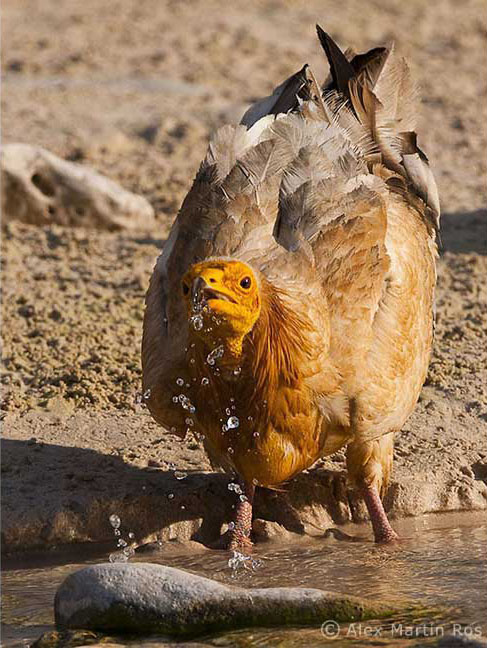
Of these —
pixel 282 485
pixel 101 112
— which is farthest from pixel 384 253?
pixel 101 112

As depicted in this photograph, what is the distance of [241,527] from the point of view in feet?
19.7

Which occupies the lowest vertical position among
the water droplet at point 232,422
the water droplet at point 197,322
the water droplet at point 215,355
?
the water droplet at point 232,422

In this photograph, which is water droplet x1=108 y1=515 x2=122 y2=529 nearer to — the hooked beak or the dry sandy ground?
the dry sandy ground

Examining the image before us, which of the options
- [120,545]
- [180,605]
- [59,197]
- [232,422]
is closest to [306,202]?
[232,422]

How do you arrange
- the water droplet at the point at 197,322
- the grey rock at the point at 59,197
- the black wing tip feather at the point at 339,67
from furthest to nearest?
1. the grey rock at the point at 59,197
2. the black wing tip feather at the point at 339,67
3. the water droplet at the point at 197,322

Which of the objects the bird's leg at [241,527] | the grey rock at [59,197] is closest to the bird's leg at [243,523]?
the bird's leg at [241,527]

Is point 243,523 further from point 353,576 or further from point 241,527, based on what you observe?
point 353,576

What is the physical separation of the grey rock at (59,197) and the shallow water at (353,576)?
4.80 meters

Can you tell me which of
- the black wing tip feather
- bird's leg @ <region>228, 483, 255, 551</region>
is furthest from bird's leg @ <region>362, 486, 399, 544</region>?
the black wing tip feather

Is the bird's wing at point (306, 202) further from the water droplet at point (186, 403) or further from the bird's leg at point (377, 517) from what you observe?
the bird's leg at point (377, 517)

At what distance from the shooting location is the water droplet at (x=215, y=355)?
17.1 ft

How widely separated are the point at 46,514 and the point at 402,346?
1.87m

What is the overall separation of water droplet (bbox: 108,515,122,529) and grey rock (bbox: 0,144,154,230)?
461 centimetres

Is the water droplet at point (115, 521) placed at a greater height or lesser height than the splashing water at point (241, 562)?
greater
